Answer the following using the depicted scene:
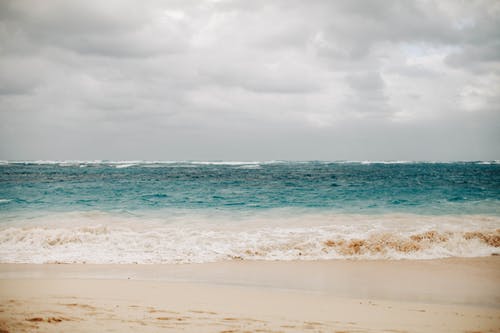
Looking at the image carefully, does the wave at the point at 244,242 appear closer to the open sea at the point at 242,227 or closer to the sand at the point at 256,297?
the open sea at the point at 242,227

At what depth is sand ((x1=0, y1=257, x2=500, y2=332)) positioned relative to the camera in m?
5.08

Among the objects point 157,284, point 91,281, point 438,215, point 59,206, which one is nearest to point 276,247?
point 157,284

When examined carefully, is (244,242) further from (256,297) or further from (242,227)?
(256,297)

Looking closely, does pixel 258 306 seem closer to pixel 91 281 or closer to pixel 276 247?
pixel 91 281

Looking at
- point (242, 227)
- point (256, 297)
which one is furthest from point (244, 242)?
point (256, 297)

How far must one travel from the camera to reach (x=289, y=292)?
714 cm

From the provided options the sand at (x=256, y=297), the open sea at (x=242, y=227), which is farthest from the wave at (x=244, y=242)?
the sand at (x=256, y=297)

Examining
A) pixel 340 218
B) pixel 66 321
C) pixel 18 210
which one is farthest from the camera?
pixel 18 210

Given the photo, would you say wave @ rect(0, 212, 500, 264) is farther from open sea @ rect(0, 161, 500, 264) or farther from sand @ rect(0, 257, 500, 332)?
sand @ rect(0, 257, 500, 332)

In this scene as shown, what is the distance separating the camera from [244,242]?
1168cm

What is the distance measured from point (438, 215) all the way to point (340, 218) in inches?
214

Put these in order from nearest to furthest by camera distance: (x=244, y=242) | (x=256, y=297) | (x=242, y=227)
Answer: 1. (x=256, y=297)
2. (x=244, y=242)
3. (x=242, y=227)

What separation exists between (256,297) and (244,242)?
4992mm

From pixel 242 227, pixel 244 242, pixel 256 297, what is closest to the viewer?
pixel 256 297
